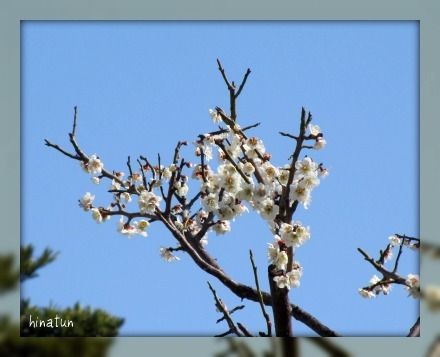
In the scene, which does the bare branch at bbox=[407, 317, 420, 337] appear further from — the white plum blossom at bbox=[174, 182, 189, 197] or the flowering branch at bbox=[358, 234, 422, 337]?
the white plum blossom at bbox=[174, 182, 189, 197]

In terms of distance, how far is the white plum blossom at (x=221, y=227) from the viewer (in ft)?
9.31

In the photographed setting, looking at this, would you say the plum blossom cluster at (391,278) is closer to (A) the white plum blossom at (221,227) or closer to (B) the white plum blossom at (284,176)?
(B) the white plum blossom at (284,176)

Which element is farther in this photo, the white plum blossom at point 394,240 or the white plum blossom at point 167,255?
the white plum blossom at point 167,255

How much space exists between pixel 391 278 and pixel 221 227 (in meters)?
0.70

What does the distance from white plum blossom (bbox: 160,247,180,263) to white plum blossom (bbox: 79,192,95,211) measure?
13.8 inches

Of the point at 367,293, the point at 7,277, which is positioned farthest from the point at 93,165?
the point at 7,277

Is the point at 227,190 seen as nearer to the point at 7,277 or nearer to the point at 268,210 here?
the point at 268,210

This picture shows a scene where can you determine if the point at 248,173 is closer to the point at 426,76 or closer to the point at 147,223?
the point at 147,223

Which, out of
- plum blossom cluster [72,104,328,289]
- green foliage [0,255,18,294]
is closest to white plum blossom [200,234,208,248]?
plum blossom cluster [72,104,328,289]

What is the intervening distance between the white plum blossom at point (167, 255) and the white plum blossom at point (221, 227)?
0.20 meters

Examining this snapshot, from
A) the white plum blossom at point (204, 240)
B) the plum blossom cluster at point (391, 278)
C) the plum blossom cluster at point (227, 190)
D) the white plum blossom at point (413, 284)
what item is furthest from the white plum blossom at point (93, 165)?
the white plum blossom at point (413, 284)

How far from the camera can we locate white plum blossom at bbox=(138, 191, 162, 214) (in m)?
2.87

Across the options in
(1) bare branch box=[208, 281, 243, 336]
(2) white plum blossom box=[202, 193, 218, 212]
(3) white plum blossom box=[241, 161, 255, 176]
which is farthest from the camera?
(2) white plum blossom box=[202, 193, 218, 212]

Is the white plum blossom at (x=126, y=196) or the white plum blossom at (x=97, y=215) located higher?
the white plum blossom at (x=126, y=196)
